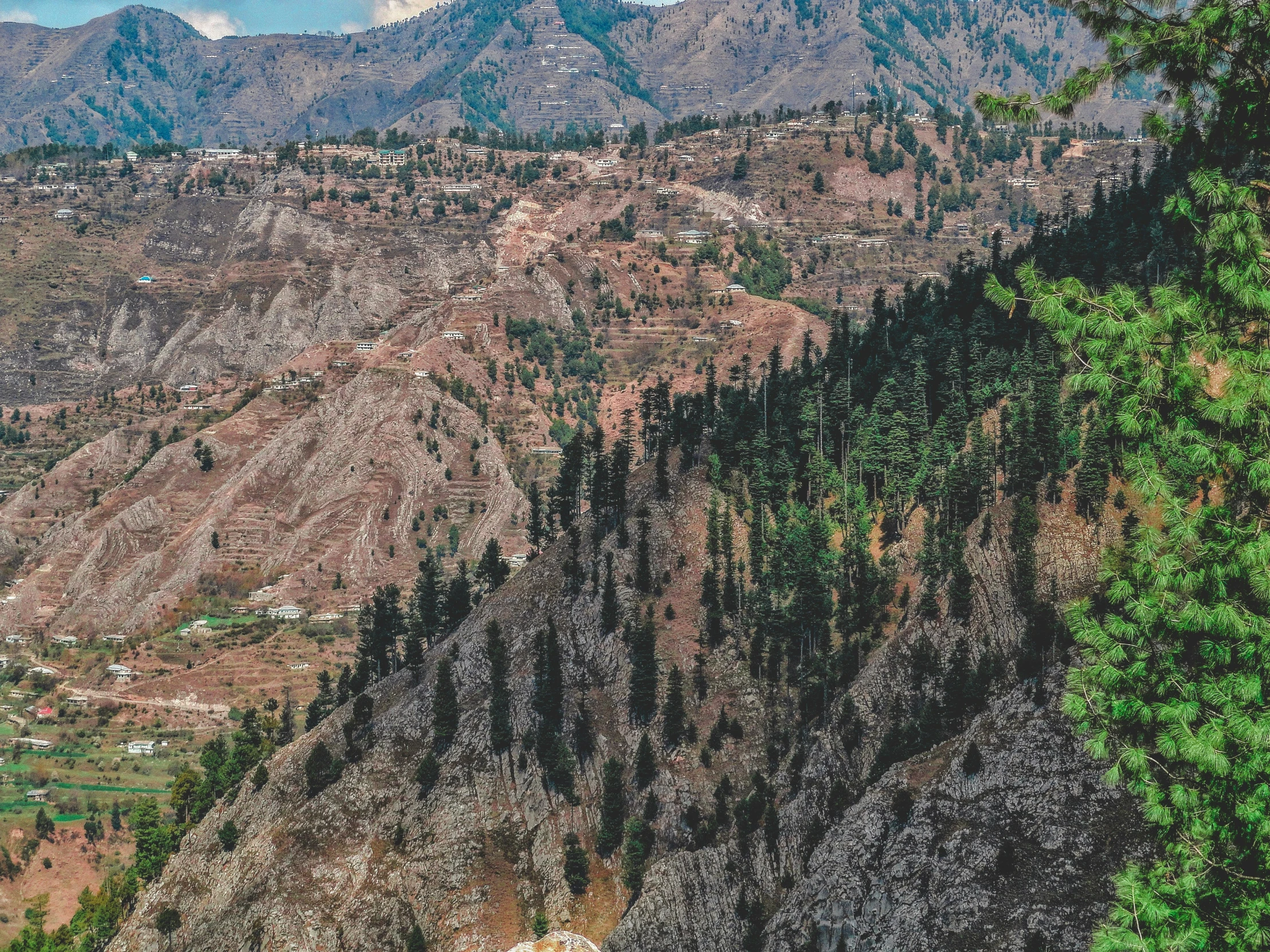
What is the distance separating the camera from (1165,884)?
76.3 feet

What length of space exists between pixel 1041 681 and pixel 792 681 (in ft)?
193

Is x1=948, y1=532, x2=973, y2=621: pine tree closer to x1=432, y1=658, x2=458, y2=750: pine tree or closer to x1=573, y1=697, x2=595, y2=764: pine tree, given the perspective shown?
x1=573, y1=697, x2=595, y2=764: pine tree

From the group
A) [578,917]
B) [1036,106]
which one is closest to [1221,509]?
[1036,106]

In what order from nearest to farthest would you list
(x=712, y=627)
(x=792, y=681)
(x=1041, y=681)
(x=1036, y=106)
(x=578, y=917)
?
1. (x=1036, y=106)
2. (x=1041, y=681)
3. (x=578, y=917)
4. (x=792, y=681)
5. (x=712, y=627)

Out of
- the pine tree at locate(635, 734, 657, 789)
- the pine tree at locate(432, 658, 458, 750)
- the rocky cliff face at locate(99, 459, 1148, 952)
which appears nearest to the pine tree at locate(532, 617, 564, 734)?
the rocky cliff face at locate(99, 459, 1148, 952)

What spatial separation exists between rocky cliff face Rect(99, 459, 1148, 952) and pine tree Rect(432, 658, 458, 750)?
157 cm

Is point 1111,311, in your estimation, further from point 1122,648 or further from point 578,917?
point 578,917

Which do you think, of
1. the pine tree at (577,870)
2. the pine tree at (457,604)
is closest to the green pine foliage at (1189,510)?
the pine tree at (577,870)

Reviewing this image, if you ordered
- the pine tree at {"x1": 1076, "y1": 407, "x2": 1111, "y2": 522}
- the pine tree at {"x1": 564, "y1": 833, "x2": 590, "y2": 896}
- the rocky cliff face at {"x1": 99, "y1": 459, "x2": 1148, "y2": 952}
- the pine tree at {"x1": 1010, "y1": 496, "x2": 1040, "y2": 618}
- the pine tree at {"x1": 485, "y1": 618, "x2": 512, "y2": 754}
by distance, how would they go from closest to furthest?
the rocky cliff face at {"x1": 99, "y1": 459, "x2": 1148, "y2": 952}
the pine tree at {"x1": 1076, "y1": 407, "x2": 1111, "y2": 522}
the pine tree at {"x1": 1010, "y1": 496, "x2": 1040, "y2": 618}
the pine tree at {"x1": 564, "y1": 833, "x2": 590, "y2": 896}
the pine tree at {"x1": 485, "y1": 618, "x2": 512, "y2": 754}

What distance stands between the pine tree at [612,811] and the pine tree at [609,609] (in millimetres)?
22640

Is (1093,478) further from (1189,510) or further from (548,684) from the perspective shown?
(1189,510)

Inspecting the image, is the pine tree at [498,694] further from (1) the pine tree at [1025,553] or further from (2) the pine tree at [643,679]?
(1) the pine tree at [1025,553]

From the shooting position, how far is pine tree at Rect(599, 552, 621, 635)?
16738 centimetres

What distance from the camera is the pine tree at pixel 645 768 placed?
149500mm
